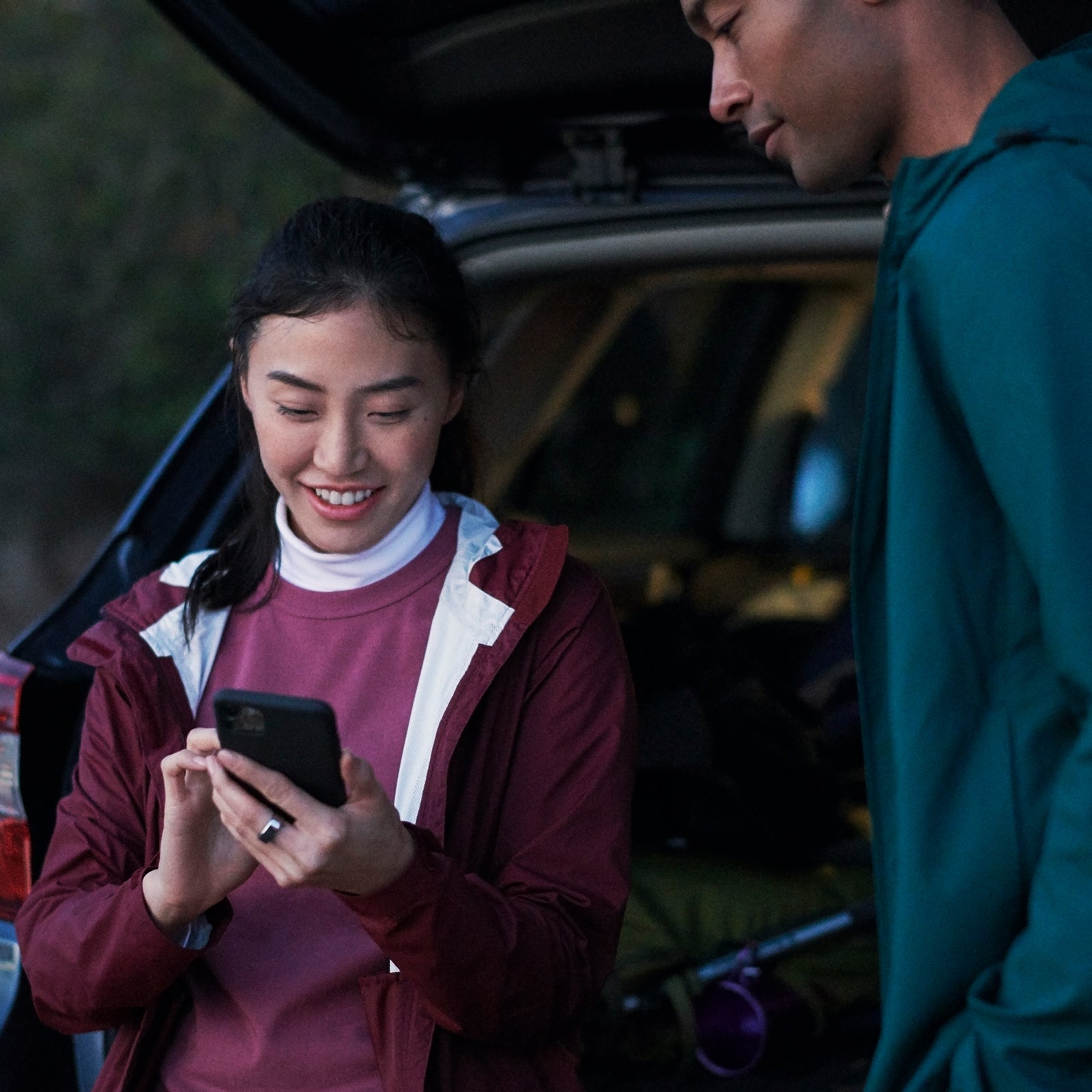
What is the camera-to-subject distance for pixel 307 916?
1.56 metres

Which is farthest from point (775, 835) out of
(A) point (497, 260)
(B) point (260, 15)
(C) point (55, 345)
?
(C) point (55, 345)

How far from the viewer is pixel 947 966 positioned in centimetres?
109

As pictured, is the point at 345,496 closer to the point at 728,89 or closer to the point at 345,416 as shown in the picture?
the point at 345,416

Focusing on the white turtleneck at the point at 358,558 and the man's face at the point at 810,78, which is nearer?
the man's face at the point at 810,78

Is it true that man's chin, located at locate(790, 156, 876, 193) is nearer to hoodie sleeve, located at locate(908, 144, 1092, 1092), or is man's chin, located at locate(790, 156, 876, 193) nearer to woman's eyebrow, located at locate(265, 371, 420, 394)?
hoodie sleeve, located at locate(908, 144, 1092, 1092)

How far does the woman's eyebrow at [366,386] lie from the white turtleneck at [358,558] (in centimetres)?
14

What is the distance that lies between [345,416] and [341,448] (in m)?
0.03

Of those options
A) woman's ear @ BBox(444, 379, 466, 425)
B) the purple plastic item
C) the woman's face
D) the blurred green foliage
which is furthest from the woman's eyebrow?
the blurred green foliage

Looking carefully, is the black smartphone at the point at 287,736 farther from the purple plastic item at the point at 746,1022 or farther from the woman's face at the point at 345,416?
the purple plastic item at the point at 746,1022

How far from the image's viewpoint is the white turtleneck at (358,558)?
165 centimetres

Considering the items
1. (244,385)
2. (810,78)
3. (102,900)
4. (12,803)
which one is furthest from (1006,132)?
(12,803)

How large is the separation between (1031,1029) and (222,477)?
4.98ft

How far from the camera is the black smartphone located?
1227mm

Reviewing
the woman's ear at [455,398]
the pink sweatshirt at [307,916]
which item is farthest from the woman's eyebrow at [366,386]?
the pink sweatshirt at [307,916]
